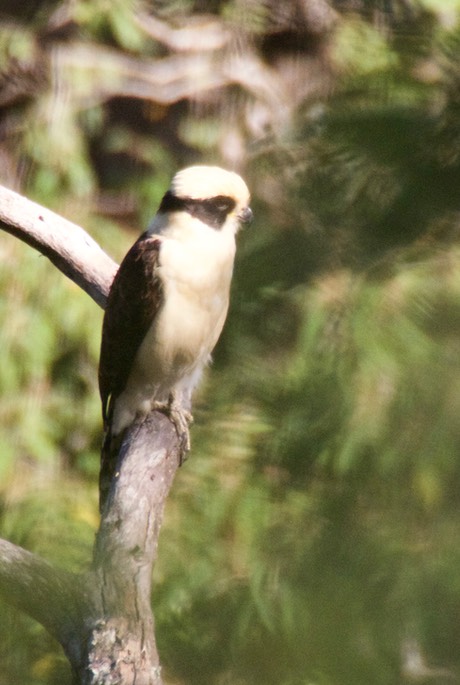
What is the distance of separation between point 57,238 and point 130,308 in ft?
1.07

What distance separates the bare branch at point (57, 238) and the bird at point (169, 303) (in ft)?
0.41

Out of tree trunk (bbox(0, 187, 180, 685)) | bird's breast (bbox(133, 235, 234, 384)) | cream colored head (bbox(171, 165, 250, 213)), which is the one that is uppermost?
cream colored head (bbox(171, 165, 250, 213))

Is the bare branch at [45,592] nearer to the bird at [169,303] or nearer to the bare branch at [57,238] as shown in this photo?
the bird at [169,303]

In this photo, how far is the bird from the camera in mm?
3078

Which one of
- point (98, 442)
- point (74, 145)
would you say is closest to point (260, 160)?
point (98, 442)

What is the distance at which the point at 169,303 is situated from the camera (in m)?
3.29

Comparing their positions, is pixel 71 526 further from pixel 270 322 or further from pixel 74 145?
pixel 74 145

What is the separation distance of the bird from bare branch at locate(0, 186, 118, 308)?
0.41 ft

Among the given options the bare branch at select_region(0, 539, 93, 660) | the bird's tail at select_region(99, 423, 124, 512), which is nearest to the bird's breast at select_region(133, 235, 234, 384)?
the bird's tail at select_region(99, 423, 124, 512)

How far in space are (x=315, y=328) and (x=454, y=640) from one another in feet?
0.76

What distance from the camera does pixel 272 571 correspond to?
76 centimetres

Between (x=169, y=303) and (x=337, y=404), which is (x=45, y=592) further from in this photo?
(x=169, y=303)

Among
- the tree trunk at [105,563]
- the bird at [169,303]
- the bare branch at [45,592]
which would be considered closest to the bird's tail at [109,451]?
the bird at [169,303]

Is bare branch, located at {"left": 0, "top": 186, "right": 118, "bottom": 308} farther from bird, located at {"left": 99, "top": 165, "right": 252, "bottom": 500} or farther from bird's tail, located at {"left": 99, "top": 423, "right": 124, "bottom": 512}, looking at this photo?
bird's tail, located at {"left": 99, "top": 423, "right": 124, "bottom": 512}
